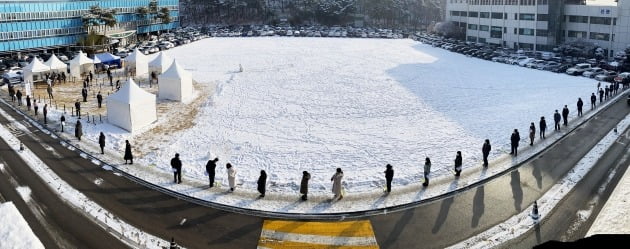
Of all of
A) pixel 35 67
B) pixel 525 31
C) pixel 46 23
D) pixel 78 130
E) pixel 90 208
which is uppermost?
pixel 46 23

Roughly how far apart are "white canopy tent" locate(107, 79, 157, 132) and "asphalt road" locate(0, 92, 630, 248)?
5103mm

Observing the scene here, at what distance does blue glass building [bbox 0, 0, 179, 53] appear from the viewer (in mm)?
52531

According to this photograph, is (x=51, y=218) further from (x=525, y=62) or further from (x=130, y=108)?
(x=525, y=62)

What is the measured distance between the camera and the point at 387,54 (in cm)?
5712

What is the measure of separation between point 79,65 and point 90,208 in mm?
28941

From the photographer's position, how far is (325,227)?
578 inches

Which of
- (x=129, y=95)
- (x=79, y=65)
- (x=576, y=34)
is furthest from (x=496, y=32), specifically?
(x=129, y=95)

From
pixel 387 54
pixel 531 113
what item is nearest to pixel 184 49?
pixel 387 54

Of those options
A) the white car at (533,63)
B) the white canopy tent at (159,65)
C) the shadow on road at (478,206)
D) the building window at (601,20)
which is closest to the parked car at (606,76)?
the white car at (533,63)

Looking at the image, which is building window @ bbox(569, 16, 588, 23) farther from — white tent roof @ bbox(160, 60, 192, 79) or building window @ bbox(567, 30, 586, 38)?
white tent roof @ bbox(160, 60, 192, 79)

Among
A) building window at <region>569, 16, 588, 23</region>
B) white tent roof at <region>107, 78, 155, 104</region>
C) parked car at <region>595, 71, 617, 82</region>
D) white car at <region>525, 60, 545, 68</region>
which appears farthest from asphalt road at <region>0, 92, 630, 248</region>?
building window at <region>569, 16, 588, 23</region>

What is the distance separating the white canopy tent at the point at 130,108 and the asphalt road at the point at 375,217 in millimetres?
5103

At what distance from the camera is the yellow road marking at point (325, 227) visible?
14.3m

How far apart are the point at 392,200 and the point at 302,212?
2971 millimetres
